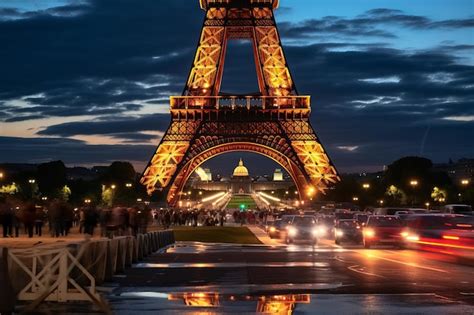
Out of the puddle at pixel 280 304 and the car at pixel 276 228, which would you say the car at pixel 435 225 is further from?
the car at pixel 276 228

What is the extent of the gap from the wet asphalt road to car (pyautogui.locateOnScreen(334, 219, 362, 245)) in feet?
50.1

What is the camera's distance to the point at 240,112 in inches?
4090

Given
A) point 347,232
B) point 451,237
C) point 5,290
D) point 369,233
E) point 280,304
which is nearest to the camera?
point 5,290

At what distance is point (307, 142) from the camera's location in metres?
100

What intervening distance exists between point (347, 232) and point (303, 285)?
2791 cm

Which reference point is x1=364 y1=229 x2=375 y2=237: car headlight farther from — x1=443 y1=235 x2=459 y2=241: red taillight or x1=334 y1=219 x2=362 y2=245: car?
x1=443 y1=235 x2=459 y2=241: red taillight

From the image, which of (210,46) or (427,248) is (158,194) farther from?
(427,248)

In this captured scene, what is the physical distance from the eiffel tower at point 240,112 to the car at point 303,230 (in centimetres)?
4761

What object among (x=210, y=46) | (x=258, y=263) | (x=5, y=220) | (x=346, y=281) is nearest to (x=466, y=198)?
(x=210, y=46)

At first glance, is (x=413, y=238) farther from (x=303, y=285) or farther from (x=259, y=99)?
(x=259, y=99)

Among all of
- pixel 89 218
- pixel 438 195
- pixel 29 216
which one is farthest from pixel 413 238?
pixel 438 195

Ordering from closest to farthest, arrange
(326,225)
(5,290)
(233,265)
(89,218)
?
(5,290)
(233,265)
(89,218)
(326,225)

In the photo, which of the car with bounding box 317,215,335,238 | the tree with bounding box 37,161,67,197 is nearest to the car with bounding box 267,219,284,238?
the car with bounding box 317,215,335,238

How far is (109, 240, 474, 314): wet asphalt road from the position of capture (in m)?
16.7
